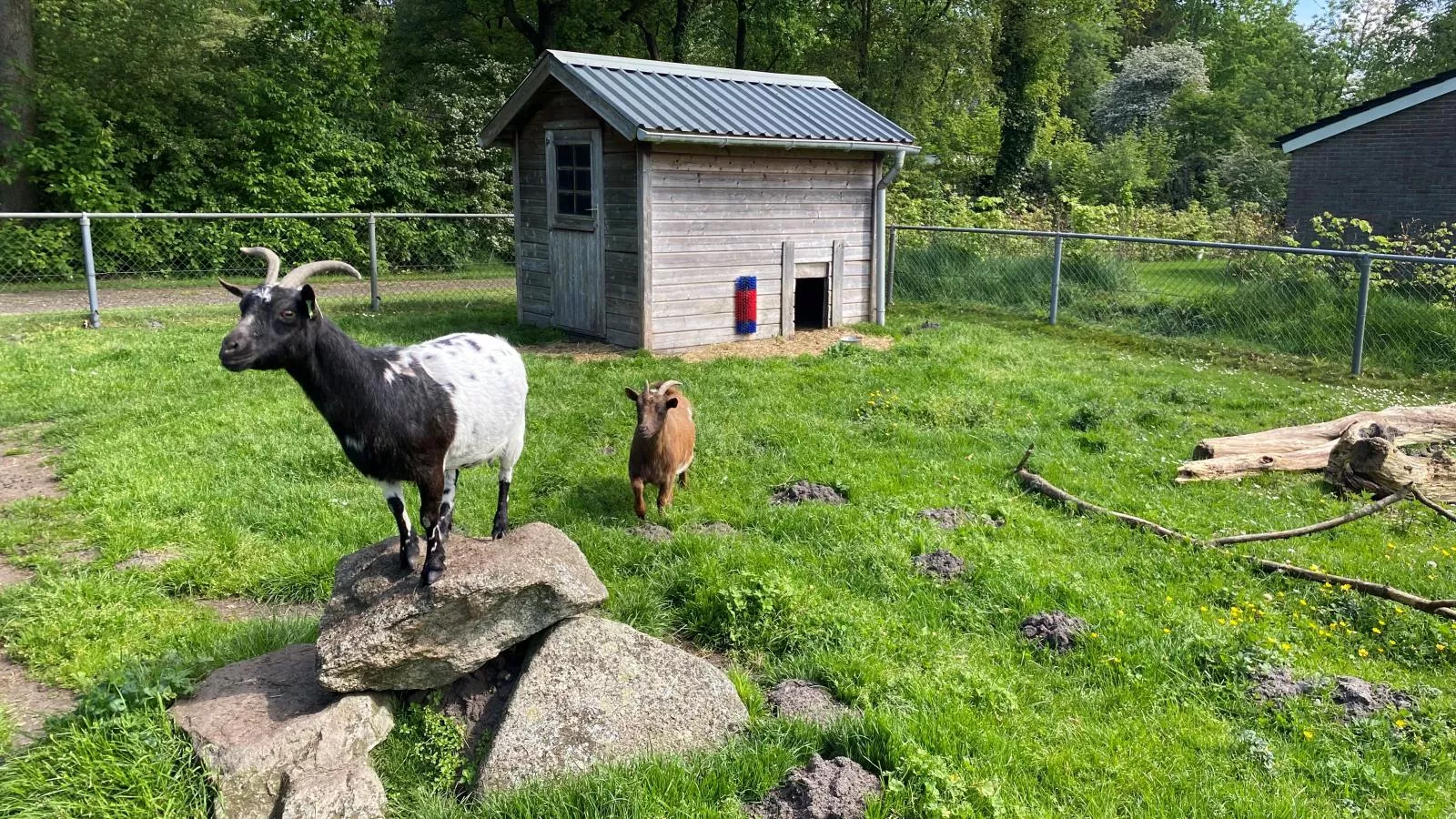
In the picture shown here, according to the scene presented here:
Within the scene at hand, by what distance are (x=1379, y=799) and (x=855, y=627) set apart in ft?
7.13

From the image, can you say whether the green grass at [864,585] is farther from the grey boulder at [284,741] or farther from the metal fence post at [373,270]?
the metal fence post at [373,270]

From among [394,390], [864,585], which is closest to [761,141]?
[864,585]

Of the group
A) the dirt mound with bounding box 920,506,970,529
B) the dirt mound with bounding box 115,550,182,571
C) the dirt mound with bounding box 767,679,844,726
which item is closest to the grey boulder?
the dirt mound with bounding box 767,679,844,726

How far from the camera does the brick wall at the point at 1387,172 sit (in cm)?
1842

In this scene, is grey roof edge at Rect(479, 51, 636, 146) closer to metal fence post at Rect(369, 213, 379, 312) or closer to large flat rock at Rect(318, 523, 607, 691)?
metal fence post at Rect(369, 213, 379, 312)

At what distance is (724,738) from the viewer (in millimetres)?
3916

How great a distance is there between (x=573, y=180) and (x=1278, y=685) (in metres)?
10.4

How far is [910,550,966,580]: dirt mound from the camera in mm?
5445

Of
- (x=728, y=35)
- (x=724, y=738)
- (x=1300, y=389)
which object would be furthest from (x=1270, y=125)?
(x=724, y=738)

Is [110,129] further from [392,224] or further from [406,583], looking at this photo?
[406,583]

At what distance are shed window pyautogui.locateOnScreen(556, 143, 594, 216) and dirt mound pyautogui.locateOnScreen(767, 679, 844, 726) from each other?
9.10 meters

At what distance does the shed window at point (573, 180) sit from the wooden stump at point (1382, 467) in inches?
341

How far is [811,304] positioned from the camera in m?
14.7

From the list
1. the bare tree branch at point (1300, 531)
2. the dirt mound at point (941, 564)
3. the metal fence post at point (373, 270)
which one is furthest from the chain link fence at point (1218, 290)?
the metal fence post at point (373, 270)
